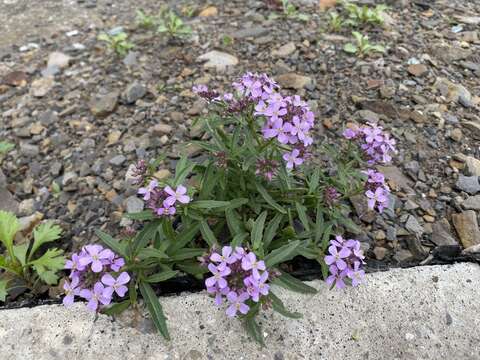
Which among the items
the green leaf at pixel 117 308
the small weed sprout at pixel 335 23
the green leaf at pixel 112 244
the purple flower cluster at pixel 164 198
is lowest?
the green leaf at pixel 117 308

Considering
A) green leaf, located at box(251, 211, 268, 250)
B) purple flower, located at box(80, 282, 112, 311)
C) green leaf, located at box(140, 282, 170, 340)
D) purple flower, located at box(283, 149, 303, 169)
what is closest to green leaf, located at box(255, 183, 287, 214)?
green leaf, located at box(251, 211, 268, 250)

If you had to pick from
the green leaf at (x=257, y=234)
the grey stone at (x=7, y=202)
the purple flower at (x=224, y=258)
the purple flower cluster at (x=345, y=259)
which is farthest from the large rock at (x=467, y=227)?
the grey stone at (x=7, y=202)

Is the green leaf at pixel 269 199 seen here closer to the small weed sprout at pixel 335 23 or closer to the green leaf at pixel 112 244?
the green leaf at pixel 112 244

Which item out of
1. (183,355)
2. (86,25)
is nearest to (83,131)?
(86,25)

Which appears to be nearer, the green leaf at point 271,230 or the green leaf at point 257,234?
the green leaf at point 257,234

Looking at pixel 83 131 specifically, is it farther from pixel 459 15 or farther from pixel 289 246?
pixel 459 15

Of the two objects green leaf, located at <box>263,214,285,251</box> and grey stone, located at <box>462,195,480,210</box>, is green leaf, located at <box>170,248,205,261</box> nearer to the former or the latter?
green leaf, located at <box>263,214,285,251</box>

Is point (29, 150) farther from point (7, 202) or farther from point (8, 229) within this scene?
point (8, 229)
